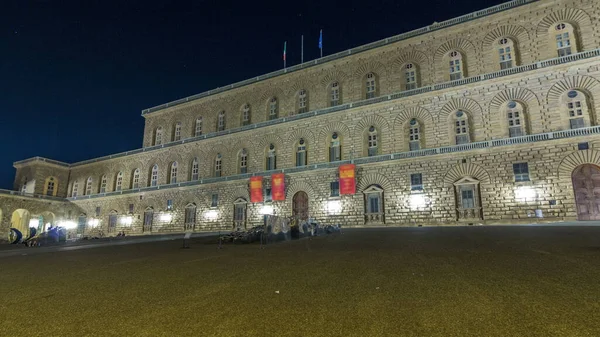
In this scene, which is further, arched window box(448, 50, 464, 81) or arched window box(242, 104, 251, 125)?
arched window box(242, 104, 251, 125)

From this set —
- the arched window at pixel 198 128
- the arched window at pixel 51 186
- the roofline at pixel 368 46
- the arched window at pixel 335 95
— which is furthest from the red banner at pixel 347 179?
the arched window at pixel 51 186

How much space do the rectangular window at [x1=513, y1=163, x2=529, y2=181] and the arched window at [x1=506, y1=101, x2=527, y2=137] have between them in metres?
2.26

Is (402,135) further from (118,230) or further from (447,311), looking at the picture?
(118,230)

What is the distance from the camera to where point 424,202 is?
19500 millimetres

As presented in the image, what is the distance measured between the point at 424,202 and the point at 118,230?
104 feet

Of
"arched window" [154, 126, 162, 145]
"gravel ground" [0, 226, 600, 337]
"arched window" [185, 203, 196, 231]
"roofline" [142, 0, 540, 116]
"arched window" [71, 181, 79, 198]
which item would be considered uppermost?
"roofline" [142, 0, 540, 116]

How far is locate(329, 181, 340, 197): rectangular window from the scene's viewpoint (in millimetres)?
22562

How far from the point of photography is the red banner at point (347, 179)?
21652mm

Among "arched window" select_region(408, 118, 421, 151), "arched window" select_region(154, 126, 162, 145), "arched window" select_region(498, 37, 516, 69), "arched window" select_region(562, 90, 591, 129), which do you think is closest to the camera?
"arched window" select_region(562, 90, 591, 129)

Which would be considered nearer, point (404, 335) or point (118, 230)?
point (404, 335)

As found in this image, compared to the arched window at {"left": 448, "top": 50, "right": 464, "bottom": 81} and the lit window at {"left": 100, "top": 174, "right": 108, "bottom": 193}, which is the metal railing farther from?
the lit window at {"left": 100, "top": 174, "right": 108, "bottom": 193}

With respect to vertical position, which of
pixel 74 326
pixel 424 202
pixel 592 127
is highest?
pixel 592 127

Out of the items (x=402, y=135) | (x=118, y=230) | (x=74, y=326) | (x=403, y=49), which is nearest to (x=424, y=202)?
(x=402, y=135)

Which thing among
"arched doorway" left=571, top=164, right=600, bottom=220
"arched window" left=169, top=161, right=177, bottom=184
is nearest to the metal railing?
"arched doorway" left=571, top=164, right=600, bottom=220
